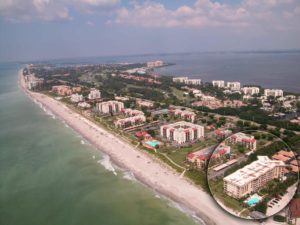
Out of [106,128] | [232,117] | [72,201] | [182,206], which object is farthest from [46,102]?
[182,206]

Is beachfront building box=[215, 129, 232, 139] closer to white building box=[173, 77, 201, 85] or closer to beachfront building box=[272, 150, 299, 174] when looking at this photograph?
beachfront building box=[272, 150, 299, 174]

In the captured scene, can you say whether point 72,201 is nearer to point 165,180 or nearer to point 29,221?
point 29,221

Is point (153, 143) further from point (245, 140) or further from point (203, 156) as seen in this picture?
point (245, 140)

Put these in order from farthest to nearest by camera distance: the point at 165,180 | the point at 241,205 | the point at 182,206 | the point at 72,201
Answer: the point at 165,180 → the point at 72,201 → the point at 182,206 → the point at 241,205

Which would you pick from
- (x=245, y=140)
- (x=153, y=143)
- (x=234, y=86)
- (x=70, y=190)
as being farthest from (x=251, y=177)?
(x=234, y=86)

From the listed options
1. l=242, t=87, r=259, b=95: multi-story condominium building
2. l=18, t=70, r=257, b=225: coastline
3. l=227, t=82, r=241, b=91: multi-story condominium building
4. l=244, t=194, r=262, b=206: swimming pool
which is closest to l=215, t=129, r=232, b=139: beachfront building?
l=18, t=70, r=257, b=225: coastline
